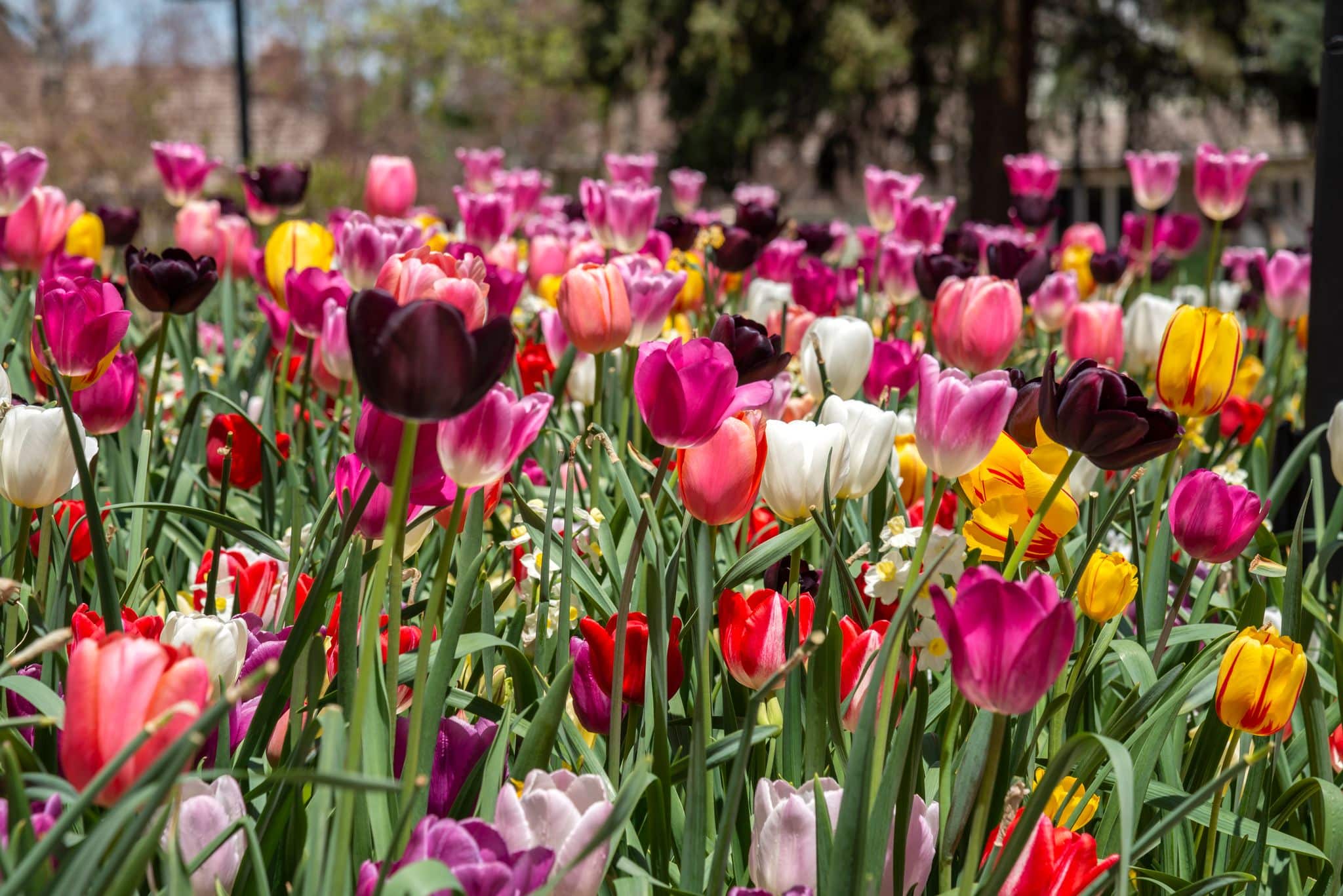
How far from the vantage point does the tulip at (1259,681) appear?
1022 millimetres

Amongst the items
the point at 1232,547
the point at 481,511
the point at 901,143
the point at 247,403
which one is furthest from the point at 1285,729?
the point at 901,143

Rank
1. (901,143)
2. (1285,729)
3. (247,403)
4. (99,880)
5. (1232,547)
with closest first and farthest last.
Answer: (99,880) < (1232,547) < (1285,729) < (247,403) < (901,143)

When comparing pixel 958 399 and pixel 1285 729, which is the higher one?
pixel 958 399

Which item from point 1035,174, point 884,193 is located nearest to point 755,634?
point 884,193

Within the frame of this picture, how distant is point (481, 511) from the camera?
1113 mm

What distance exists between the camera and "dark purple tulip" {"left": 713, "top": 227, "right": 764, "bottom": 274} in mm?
2543

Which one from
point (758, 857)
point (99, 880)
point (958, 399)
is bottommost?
point (758, 857)

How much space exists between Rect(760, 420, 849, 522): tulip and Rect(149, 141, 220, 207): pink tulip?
7.51ft

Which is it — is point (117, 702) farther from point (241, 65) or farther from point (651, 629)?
point (241, 65)

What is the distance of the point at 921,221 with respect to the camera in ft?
10.2

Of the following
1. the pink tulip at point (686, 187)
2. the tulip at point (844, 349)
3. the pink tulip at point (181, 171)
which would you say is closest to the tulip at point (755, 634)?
the tulip at point (844, 349)

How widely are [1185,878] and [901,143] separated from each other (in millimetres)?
18691

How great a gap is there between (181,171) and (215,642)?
7.89 feet

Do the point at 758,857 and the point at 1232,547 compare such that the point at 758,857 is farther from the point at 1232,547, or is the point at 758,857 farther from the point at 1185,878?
the point at 1232,547
